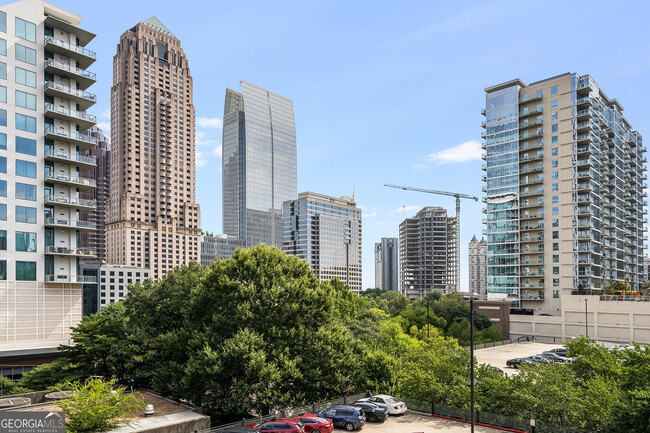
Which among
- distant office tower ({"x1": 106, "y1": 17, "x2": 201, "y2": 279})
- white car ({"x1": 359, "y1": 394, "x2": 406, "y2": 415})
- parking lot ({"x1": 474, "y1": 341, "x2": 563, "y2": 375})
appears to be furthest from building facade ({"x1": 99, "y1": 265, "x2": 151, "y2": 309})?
white car ({"x1": 359, "y1": 394, "x2": 406, "y2": 415})

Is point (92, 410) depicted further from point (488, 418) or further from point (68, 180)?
point (68, 180)

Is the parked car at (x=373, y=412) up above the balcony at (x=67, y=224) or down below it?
below

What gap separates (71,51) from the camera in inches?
2343

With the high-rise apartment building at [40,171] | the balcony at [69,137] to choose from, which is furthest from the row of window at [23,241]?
the balcony at [69,137]

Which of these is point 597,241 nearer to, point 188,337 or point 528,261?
point 528,261

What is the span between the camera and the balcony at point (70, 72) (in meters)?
Answer: 57.5

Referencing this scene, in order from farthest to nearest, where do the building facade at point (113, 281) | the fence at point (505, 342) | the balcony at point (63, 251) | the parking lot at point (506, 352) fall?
the building facade at point (113, 281), the fence at point (505, 342), the parking lot at point (506, 352), the balcony at point (63, 251)

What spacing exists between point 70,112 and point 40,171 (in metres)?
8.79

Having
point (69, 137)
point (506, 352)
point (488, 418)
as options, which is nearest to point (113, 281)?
point (69, 137)

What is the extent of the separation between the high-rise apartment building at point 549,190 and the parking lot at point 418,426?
73.4 metres

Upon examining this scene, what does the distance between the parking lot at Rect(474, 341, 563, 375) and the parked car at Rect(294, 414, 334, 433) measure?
113 feet

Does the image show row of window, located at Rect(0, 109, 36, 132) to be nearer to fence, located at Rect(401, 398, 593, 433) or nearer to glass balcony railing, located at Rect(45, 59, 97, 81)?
glass balcony railing, located at Rect(45, 59, 97, 81)

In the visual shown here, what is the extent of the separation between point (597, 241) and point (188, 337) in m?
92.4

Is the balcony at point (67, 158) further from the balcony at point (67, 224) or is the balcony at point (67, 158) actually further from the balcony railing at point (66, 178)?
the balcony at point (67, 224)
